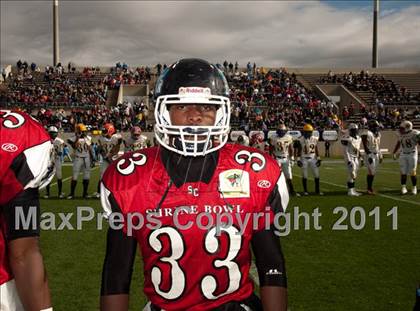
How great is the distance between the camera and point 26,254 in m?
1.75

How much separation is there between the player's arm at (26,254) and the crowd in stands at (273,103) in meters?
24.6

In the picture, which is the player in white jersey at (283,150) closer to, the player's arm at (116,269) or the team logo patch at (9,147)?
the player's arm at (116,269)

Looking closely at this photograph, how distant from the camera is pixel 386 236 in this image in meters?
6.99

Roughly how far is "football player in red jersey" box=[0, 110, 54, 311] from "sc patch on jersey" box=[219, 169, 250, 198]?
73 centimetres

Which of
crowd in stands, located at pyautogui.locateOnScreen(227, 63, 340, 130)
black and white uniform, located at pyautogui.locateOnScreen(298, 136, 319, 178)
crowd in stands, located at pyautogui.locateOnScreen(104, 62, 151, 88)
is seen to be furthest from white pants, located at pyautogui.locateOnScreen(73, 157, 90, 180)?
crowd in stands, located at pyautogui.locateOnScreen(104, 62, 151, 88)

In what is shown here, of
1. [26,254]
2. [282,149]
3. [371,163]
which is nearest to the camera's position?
[26,254]

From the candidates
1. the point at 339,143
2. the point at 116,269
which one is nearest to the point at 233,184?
the point at 116,269

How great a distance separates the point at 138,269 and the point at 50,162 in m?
3.68

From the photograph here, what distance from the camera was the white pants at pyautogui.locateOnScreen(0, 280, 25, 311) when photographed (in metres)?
1.78

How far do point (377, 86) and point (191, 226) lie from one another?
38.1 m

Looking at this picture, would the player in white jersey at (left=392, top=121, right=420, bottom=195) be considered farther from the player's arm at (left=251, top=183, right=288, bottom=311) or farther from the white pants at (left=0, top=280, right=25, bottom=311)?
the white pants at (left=0, top=280, right=25, bottom=311)

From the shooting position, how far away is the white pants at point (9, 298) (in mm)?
1781

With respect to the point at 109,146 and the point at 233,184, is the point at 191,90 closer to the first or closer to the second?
the point at 233,184

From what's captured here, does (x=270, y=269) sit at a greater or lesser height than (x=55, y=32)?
lesser
